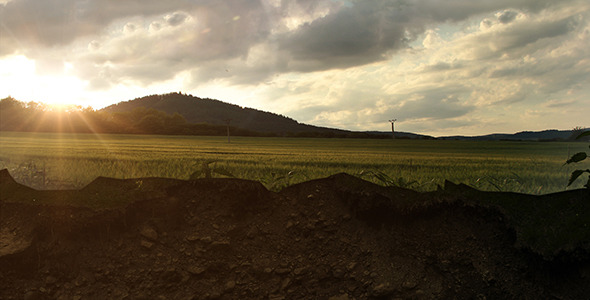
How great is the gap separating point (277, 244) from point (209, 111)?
143 meters

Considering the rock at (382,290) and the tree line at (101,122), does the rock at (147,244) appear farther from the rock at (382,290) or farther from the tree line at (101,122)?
the tree line at (101,122)

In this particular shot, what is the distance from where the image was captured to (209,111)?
463ft

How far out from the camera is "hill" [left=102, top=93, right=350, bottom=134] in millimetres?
120625

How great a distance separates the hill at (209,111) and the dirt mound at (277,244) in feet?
351

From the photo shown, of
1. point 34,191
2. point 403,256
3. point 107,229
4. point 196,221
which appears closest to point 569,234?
point 403,256

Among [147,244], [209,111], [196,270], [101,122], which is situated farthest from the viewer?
[209,111]

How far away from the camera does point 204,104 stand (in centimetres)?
15050

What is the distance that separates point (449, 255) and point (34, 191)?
4.09 m

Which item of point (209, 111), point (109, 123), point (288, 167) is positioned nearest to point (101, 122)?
point (109, 123)

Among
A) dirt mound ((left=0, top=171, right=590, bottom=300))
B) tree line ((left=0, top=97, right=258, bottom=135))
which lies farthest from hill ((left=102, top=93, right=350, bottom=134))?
dirt mound ((left=0, top=171, right=590, bottom=300))

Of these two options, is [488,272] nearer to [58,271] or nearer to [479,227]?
[479,227]

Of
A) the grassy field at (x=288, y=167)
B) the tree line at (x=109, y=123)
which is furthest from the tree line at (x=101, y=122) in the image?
the grassy field at (x=288, y=167)

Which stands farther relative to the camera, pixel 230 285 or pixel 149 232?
pixel 149 232

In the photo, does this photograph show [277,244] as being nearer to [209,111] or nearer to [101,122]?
[101,122]
